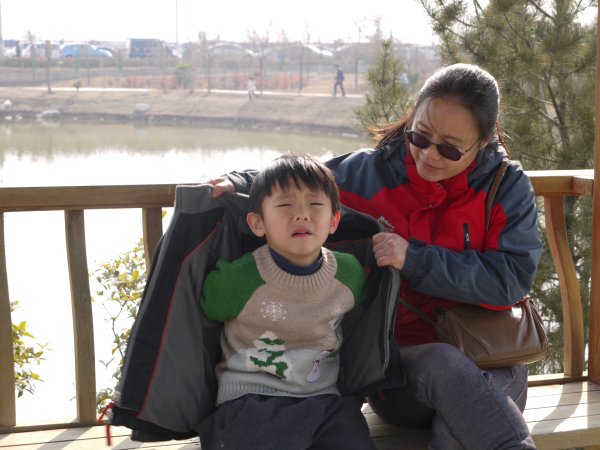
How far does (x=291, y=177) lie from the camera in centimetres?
176

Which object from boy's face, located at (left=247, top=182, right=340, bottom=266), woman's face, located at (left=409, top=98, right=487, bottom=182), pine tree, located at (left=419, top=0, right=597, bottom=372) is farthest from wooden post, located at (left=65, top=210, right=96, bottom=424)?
pine tree, located at (left=419, top=0, right=597, bottom=372)

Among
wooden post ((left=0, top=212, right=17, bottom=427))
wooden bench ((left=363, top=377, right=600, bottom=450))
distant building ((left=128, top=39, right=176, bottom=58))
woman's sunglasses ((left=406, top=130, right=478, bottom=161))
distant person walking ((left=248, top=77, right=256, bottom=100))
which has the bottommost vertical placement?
wooden bench ((left=363, top=377, right=600, bottom=450))

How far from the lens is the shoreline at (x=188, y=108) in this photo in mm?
11203

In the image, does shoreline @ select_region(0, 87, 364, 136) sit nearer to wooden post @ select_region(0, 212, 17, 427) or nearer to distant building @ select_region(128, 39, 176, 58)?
distant building @ select_region(128, 39, 176, 58)

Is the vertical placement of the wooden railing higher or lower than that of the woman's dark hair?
lower

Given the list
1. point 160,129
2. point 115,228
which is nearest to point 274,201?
point 115,228

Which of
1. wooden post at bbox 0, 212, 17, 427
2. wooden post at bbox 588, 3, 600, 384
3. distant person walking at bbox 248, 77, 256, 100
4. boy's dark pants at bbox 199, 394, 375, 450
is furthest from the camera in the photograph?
distant person walking at bbox 248, 77, 256, 100

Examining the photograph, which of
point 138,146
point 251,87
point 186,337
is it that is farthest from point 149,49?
point 186,337

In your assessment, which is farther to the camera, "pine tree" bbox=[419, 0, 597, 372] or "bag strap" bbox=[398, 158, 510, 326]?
"pine tree" bbox=[419, 0, 597, 372]

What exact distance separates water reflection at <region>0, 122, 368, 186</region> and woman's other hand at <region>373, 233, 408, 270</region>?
5.26 metres

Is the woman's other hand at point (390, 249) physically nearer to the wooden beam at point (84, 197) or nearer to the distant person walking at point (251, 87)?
the wooden beam at point (84, 197)

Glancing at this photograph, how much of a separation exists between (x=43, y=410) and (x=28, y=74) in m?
7.97

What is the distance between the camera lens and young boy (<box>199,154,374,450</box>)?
1734 mm

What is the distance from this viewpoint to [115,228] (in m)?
5.76
